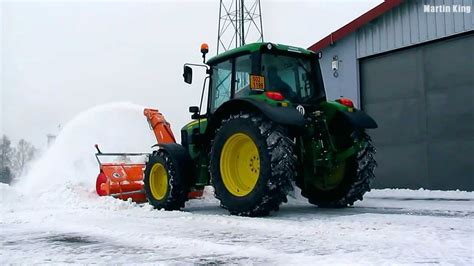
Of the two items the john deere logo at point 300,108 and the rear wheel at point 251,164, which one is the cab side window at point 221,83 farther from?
the john deere logo at point 300,108

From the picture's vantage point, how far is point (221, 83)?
26.1 feet

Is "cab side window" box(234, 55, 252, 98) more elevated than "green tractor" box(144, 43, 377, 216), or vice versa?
"cab side window" box(234, 55, 252, 98)

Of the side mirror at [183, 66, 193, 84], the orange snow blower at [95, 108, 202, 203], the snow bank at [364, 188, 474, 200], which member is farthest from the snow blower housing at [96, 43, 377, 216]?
the snow bank at [364, 188, 474, 200]

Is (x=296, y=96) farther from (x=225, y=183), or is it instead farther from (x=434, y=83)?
(x=434, y=83)

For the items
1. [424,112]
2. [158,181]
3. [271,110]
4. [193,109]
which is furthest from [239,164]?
[424,112]

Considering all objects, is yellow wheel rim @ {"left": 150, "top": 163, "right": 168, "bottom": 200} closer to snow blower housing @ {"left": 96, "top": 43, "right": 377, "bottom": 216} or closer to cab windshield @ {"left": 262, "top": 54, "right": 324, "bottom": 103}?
snow blower housing @ {"left": 96, "top": 43, "right": 377, "bottom": 216}

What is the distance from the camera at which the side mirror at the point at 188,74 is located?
8250 millimetres

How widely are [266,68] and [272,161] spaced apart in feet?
5.55

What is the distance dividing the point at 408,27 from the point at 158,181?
7.51m

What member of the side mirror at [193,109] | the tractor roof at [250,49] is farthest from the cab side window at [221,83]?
the side mirror at [193,109]

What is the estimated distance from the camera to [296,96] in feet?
24.6

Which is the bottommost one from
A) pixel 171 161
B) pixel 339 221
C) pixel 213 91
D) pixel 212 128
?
pixel 339 221

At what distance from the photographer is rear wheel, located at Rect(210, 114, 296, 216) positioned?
6.09 meters

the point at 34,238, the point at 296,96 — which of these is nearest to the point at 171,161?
the point at 296,96
